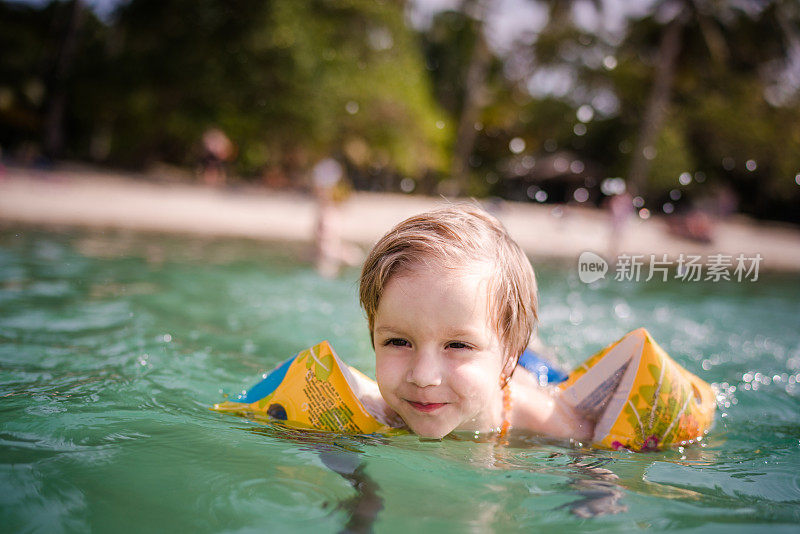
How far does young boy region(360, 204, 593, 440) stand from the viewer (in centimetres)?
189

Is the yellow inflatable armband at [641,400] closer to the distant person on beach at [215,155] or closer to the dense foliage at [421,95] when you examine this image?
the dense foliage at [421,95]

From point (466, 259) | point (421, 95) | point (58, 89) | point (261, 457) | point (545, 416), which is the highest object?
point (421, 95)

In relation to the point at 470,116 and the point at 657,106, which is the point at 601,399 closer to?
the point at 657,106

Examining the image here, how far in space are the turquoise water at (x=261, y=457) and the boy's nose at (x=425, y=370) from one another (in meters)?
0.33

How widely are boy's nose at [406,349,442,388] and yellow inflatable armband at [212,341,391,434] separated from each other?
0.50 meters

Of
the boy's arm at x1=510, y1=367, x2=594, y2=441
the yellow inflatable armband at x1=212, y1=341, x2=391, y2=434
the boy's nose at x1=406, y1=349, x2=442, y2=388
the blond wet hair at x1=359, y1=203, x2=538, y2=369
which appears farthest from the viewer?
the boy's arm at x1=510, y1=367, x2=594, y2=441

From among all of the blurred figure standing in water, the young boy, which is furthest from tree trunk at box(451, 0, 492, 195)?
the young boy

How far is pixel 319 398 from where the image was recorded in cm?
234

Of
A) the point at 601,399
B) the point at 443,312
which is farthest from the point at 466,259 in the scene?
the point at 601,399

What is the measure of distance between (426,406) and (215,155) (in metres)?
16.1

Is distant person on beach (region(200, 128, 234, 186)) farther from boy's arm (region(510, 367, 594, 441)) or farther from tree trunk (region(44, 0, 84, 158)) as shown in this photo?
boy's arm (region(510, 367, 594, 441))

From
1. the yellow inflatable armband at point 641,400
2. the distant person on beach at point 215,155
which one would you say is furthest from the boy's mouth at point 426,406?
the distant person on beach at point 215,155

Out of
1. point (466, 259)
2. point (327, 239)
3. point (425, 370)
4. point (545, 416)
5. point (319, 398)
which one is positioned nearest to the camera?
point (425, 370)

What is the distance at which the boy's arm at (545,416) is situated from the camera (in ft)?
8.09
